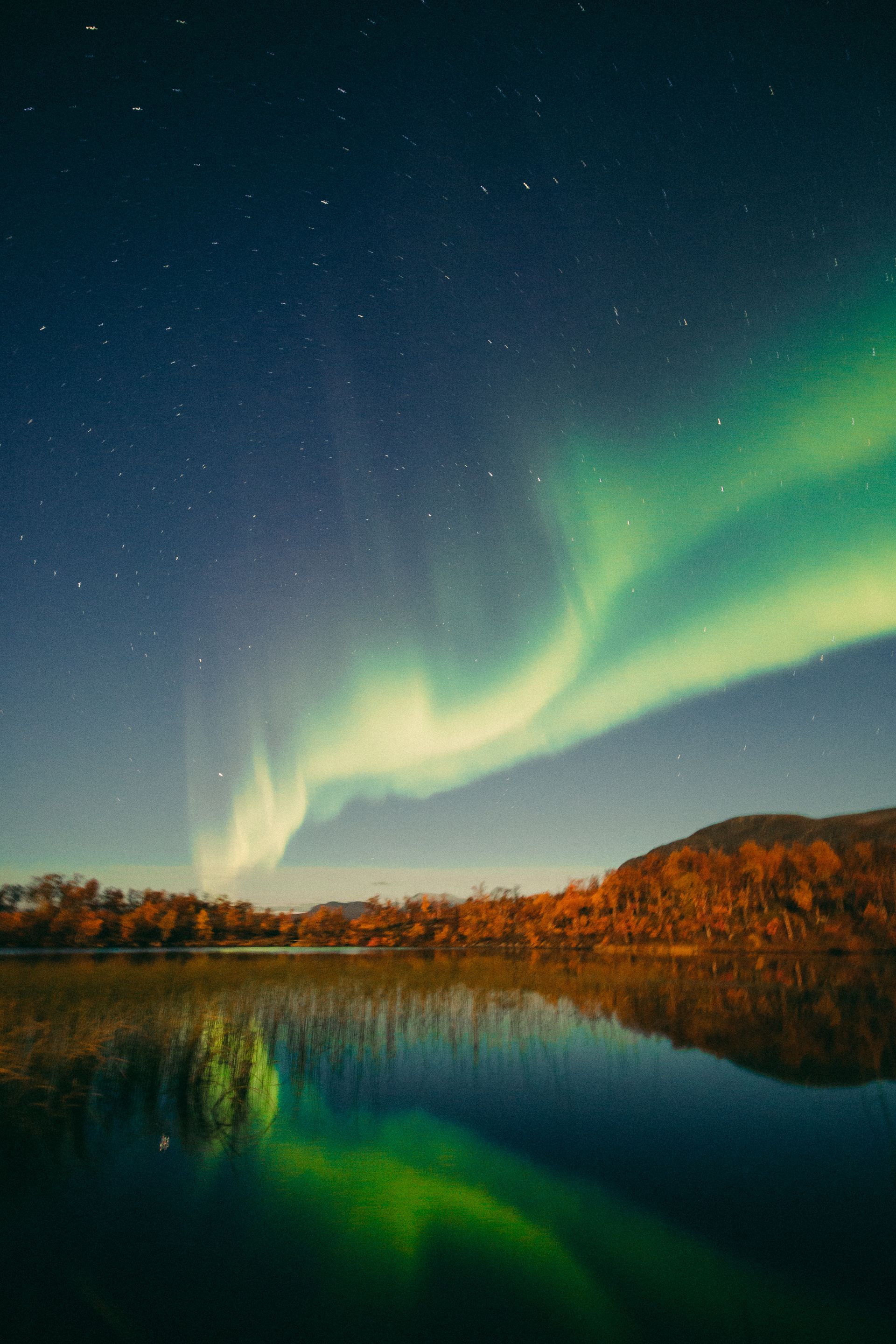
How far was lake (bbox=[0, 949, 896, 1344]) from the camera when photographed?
729cm

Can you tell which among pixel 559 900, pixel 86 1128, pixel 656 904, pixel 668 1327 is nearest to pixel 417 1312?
pixel 668 1327

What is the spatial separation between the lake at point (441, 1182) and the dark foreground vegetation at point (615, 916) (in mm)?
101231

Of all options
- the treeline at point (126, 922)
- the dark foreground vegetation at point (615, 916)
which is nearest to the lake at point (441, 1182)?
the dark foreground vegetation at point (615, 916)

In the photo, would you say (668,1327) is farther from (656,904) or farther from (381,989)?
(656,904)

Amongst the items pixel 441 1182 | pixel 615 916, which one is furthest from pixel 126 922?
pixel 441 1182

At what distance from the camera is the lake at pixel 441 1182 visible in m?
7.29

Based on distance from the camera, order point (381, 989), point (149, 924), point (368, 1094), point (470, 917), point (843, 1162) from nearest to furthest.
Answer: point (843, 1162), point (368, 1094), point (381, 989), point (149, 924), point (470, 917)

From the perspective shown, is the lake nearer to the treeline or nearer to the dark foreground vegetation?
the dark foreground vegetation

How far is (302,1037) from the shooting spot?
2061 centimetres

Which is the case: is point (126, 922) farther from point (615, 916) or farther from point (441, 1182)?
point (441, 1182)

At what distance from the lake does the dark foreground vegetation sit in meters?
101

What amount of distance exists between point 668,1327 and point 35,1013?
75.5 feet

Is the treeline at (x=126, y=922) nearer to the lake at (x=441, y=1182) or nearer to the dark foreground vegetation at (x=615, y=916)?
the dark foreground vegetation at (x=615, y=916)

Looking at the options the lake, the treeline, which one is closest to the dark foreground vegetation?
the treeline
